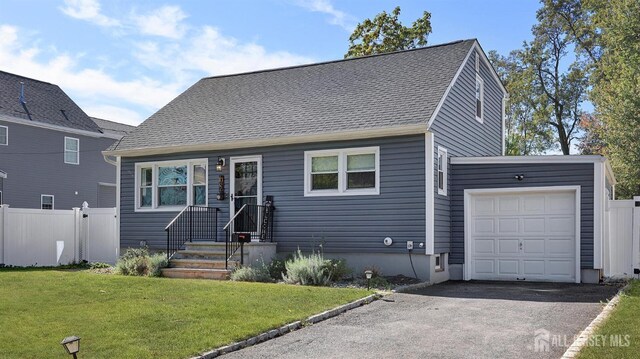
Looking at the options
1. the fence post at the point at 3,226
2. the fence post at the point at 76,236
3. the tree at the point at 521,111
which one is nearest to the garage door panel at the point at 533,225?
the fence post at the point at 76,236

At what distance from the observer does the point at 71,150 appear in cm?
2605

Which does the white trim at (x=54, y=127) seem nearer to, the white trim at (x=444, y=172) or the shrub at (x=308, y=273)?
the shrub at (x=308, y=273)

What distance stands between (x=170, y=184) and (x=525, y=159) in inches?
360

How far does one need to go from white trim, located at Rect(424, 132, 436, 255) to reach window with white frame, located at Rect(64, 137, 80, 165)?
17575 millimetres

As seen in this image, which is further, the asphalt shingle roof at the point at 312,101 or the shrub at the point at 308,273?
the asphalt shingle roof at the point at 312,101

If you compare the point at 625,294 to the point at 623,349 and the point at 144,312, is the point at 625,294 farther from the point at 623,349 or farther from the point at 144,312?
the point at 144,312

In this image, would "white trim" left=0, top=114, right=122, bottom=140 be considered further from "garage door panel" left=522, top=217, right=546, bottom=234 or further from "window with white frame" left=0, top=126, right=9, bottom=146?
"garage door panel" left=522, top=217, right=546, bottom=234

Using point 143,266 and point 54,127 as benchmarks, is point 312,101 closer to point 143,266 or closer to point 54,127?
point 143,266

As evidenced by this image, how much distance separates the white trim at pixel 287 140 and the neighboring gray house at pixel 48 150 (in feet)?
26.8

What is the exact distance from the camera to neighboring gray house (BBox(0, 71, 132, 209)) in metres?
23.5

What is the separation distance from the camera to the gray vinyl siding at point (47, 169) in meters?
23.5

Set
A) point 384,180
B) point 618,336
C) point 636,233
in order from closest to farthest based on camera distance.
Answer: point 618,336
point 384,180
point 636,233

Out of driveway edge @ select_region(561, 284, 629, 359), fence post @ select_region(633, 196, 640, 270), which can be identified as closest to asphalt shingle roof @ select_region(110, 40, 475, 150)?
fence post @ select_region(633, 196, 640, 270)

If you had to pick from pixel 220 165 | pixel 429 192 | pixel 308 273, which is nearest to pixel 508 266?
pixel 429 192
